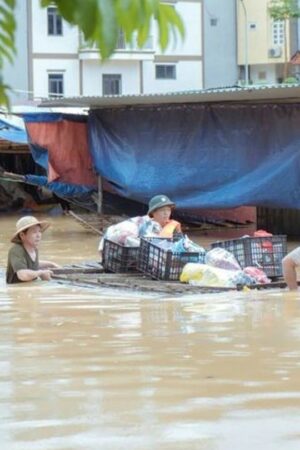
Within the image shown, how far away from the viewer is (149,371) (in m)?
5.46

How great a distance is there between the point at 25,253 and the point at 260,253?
2380mm

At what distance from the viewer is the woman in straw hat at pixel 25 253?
923cm

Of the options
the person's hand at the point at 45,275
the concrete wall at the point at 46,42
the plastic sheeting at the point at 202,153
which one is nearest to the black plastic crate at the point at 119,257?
the person's hand at the point at 45,275

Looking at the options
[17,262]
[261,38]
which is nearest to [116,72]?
[261,38]

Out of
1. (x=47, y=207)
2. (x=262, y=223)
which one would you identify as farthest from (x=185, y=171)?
(x=47, y=207)

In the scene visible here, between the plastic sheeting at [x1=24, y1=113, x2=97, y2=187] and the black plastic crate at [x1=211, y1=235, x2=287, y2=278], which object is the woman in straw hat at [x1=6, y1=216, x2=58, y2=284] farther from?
the plastic sheeting at [x1=24, y1=113, x2=97, y2=187]

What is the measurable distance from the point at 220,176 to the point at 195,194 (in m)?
0.67

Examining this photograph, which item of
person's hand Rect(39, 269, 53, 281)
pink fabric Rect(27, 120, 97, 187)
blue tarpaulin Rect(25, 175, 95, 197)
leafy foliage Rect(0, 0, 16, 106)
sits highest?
pink fabric Rect(27, 120, 97, 187)

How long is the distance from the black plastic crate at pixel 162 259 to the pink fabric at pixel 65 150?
35.3ft

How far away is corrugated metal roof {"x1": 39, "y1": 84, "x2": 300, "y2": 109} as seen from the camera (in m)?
15.3

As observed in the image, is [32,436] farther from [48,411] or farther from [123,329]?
[123,329]

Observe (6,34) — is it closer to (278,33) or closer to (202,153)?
(202,153)

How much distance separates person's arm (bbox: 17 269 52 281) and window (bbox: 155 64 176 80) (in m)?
38.3

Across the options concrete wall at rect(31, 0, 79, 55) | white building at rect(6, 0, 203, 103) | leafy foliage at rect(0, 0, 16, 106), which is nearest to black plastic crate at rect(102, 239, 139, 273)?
leafy foliage at rect(0, 0, 16, 106)
